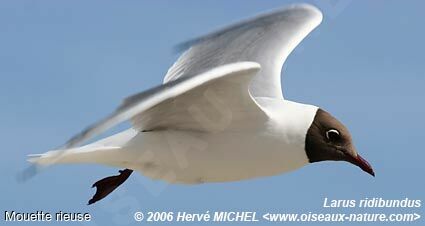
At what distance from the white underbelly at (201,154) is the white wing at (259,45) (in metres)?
0.79

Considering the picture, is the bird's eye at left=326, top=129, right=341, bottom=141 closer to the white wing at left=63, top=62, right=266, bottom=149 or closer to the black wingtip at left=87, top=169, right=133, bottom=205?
the white wing at left=63, top=62, right=266, bottom=149

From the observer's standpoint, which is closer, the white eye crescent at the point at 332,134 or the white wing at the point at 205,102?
the white wing at the point at 205,102

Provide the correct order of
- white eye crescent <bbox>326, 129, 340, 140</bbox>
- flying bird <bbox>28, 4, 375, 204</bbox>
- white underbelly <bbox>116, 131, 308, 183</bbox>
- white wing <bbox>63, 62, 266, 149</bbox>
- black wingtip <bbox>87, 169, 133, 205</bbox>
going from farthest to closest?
black wingtip <bbox>87, 169, 133, 205</bbox> < white eye crescent <bbox>326, 129, 340, 140</bbox> < white underbelly <bbox>116, 131, 308, 183</bbox> < flying bird <bbox>28, 4, 375, 204</bbox> < white wing <bbox>63, 62, 266, 149</bbox>

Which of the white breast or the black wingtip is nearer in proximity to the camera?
the white breast

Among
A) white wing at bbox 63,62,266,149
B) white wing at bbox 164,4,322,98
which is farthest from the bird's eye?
white wing at bbox 164,4,322,98

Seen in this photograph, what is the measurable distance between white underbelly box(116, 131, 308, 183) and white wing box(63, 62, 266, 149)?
0.06 metres

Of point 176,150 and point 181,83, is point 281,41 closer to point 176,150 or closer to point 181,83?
point 176,150

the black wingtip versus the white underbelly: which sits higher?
the white underbelly

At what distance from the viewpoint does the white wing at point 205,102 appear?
14.7ft

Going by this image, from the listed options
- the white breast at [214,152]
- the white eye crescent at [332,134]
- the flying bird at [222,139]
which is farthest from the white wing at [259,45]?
the white breast at [214,152]

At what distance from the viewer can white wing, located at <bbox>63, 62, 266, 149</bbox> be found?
448 cm

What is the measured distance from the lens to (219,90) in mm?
4992

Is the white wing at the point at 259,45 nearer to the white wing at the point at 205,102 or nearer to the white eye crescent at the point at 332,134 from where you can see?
the white eye crescent at the point at 332,134

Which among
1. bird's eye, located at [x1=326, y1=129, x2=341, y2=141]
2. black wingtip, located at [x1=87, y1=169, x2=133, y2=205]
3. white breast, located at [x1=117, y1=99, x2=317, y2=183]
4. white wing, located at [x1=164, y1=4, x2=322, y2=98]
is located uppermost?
white wing, located at [x1=164, y1=4, x2=322, y2=98]
